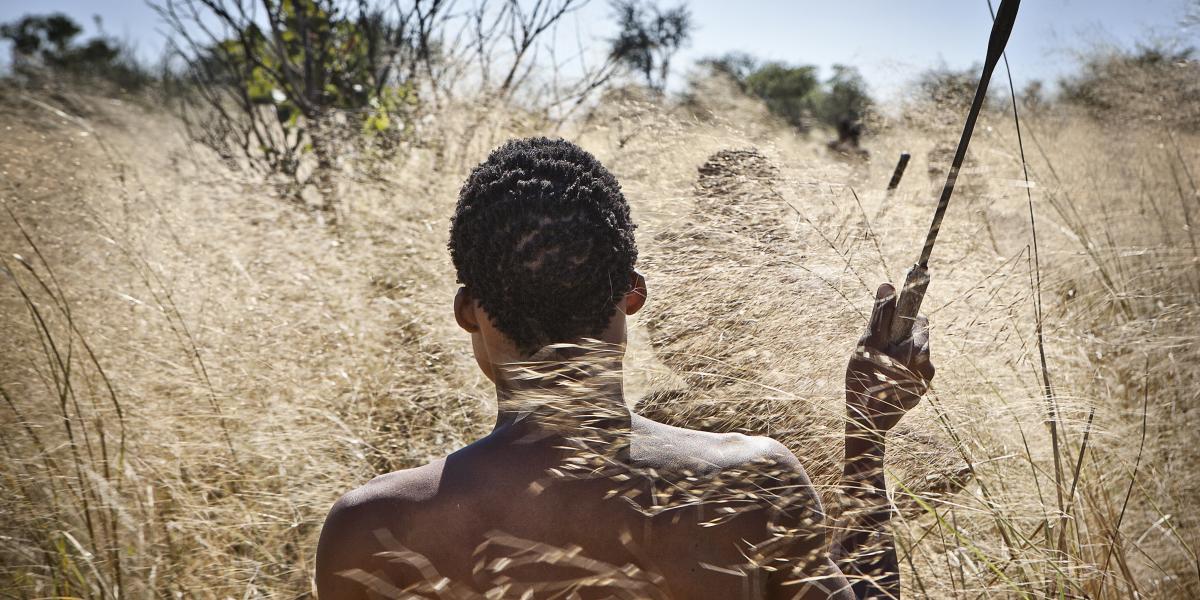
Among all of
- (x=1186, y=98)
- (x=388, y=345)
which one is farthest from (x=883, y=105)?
(x=388, y=345)

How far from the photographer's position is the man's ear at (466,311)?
1.03 meters

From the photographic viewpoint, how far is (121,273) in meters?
2.39

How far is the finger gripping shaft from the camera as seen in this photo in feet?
3.61

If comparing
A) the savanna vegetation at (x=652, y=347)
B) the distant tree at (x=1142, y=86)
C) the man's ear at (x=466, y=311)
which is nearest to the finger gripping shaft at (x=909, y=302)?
the savanna vegetation at (x=652, y=347)

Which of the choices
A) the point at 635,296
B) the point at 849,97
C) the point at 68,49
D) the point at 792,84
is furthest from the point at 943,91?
the point at 68,49

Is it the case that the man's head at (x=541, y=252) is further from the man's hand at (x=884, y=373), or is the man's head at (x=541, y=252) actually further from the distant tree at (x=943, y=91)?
the distant tree at (x=943, y=91)

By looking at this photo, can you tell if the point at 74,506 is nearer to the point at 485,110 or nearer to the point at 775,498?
the point at 775,498

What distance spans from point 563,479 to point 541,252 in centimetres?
31

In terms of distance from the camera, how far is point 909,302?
1.15m

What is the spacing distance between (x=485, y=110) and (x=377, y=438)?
7.05 feet

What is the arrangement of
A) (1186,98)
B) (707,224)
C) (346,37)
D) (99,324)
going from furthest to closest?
(346,37), (1186,98), (99,324), (707,224)

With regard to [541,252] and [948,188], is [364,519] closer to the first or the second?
[541,252]

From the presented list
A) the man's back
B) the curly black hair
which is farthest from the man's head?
the man's back

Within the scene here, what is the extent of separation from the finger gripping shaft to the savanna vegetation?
187 millimetres
